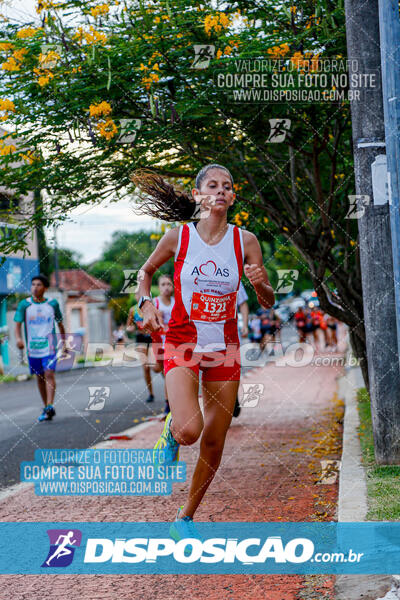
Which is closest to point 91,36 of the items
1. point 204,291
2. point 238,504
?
point 204,291

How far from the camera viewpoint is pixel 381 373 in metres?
5.91

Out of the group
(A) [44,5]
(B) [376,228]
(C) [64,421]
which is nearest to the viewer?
(B) [376,228]

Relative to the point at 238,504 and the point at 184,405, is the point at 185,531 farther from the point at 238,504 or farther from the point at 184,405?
the point at 238,504

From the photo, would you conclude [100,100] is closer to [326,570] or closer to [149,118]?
[149,118]

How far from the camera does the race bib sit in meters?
4.32

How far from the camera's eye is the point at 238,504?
5.34m

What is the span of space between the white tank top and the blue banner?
1040 millimetres

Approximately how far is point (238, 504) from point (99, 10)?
376 centimetres

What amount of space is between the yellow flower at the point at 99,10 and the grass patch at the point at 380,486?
387cm

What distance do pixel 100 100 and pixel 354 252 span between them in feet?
12.7

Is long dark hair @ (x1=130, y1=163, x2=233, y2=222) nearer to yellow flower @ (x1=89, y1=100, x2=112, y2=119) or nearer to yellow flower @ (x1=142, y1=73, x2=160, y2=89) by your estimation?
yellow flower @ (x1=89, y1=100, x2=112, y2=119)

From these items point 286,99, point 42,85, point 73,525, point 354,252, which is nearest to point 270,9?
point 286,99

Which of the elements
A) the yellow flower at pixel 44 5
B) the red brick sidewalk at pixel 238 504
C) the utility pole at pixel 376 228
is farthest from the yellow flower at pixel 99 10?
the red brick sidewalk at pixel 238 504

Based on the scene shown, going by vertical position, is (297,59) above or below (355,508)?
above
